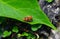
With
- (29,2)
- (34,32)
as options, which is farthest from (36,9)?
(34,32)

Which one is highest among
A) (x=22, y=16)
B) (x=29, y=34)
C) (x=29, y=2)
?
(x=29, y=2)

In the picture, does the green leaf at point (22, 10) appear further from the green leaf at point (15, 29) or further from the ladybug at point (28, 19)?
the green leaf at point (15, 29)

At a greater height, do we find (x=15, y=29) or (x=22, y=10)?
(x=22, y=10)

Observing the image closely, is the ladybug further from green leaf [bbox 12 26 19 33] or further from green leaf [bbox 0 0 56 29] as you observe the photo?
green leaf [bbox 12 26 19 33]

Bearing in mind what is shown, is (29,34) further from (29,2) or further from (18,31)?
Result: (29,2)

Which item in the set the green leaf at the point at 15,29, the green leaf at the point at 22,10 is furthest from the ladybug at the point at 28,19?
the green leaf at the point at 15,29

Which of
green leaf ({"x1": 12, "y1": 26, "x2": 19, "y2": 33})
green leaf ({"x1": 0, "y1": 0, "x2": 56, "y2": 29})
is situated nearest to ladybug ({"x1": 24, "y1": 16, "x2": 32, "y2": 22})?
green leaf ({"x1": 0, "y1": 0, "x2": 56, "y2": 29})

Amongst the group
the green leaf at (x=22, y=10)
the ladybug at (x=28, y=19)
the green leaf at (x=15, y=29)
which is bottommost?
the green leaf at (x=15, y=29)

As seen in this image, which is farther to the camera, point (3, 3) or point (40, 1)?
point (40, 1)
